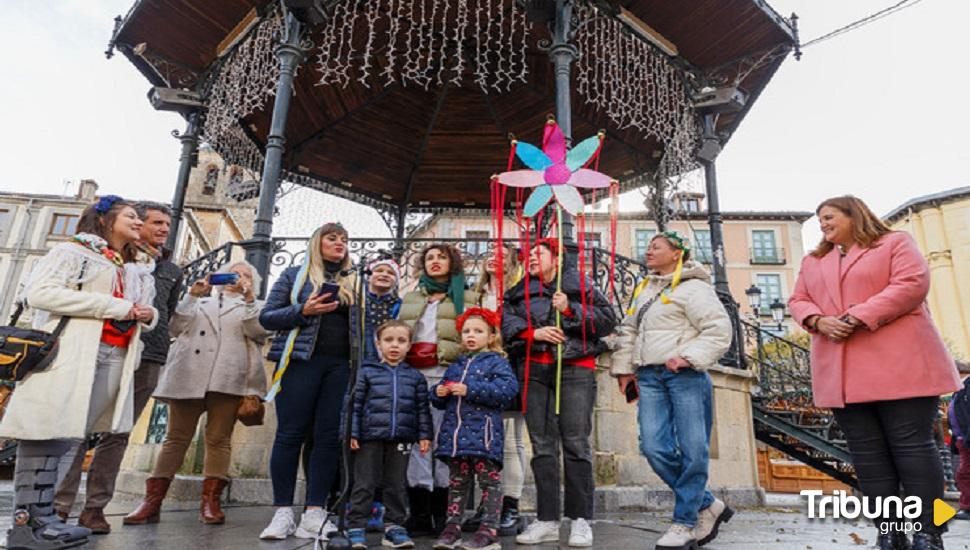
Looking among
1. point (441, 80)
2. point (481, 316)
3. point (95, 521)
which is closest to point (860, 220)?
point (481, 316)

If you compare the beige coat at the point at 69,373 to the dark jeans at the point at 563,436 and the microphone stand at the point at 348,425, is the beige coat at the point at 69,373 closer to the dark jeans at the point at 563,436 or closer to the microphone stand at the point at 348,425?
the microphone stand at the point at 348,425

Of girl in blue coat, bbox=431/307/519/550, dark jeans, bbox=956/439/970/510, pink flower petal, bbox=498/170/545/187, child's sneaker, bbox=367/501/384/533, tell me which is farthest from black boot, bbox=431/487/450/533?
dark jeans, bbox=956/439/970/510

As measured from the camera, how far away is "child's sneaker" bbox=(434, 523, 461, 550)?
2.72 m

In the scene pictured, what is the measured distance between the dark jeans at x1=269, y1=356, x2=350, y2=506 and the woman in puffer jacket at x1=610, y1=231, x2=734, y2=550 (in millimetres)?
1654

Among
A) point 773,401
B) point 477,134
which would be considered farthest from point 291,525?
point 773,401

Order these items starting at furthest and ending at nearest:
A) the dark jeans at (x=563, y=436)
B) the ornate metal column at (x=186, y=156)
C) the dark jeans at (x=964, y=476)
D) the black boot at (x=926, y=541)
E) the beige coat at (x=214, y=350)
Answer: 1. the ornate metal column at (x=186, y=156)
2. the dark jeans at (x=964, y=476)
3. the beige coat at (x=214, y=350)
4. the dark jeans at (x=563, y=436)
5. the black boot at (x=926, y=541)

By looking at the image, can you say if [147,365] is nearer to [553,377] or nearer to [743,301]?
[553,377]

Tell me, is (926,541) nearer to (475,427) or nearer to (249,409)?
(475,427)

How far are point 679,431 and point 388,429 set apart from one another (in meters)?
1.51

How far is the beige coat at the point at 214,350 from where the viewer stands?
370 centimetres

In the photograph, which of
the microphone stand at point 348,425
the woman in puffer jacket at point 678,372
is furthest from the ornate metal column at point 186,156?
the woman in puffer jacket at point 678,372

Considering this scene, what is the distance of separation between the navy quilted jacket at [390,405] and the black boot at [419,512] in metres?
0.53

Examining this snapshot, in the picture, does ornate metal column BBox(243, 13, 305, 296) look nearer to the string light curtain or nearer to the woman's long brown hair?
the string light curtain

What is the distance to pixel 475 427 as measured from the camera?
9.84 feet
